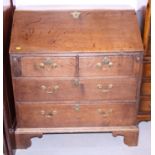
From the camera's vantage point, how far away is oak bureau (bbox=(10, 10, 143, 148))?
1.94 meters

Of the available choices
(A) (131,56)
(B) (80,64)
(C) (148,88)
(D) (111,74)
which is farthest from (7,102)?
(C) (148,88)

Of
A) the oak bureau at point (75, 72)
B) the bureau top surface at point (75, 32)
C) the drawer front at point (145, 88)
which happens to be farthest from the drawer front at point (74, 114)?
the bureau top surface at point (75, 32)

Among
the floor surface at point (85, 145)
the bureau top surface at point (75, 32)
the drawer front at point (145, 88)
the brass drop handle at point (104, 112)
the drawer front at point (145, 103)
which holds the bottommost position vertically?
the floor surface at point (85, 145)

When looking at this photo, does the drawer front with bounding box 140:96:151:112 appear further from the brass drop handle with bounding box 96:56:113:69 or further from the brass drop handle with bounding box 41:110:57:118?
the brass drop handle with bounding box 41:110:57:118

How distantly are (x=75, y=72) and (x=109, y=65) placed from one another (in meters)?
0.21

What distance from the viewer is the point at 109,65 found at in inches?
77.4

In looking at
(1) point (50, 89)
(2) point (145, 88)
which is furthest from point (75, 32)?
(2) point (145, 88)

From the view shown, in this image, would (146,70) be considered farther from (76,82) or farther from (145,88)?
(76,82)

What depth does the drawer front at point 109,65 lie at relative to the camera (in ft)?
6.37

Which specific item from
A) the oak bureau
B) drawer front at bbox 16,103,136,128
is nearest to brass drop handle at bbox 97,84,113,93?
the oak bureau

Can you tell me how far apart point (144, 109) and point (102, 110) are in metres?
0.40

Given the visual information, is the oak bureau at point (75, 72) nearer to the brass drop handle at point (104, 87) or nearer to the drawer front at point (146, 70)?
the brass drop handle at point (104, 87)

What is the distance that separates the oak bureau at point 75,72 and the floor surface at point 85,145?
0.08 meters

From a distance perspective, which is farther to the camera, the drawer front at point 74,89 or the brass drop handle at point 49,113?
the brass drop handle at point 49,113
